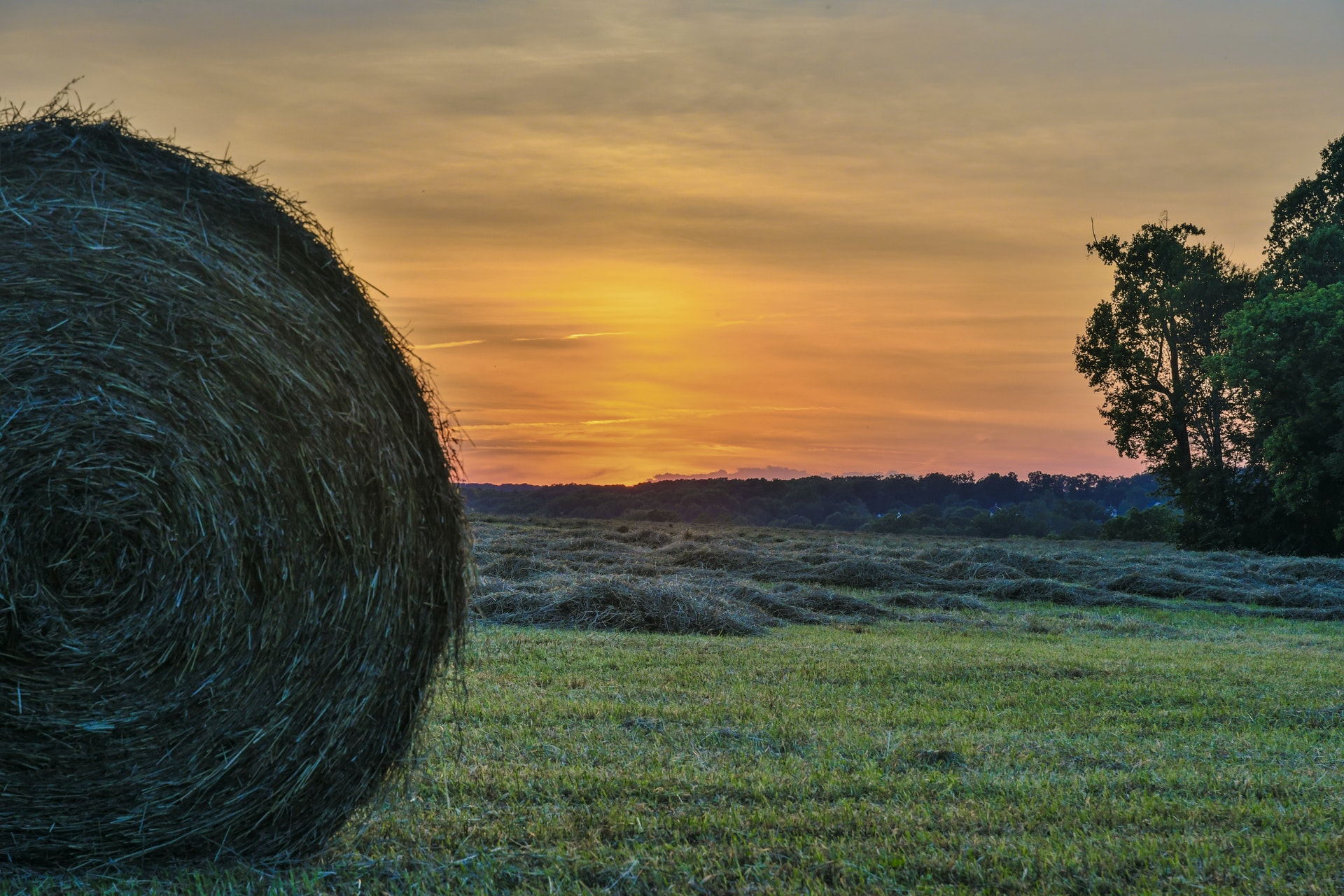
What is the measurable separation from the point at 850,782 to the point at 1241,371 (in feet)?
95.8

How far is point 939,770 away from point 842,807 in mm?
1129

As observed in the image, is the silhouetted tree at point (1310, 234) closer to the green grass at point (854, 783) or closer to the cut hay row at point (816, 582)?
the cut hay row at point (816, 582)

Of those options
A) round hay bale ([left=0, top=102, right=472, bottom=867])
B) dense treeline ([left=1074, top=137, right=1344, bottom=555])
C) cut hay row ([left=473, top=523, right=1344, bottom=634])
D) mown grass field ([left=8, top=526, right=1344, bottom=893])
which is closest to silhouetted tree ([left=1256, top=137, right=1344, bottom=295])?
dense treeline ([left=1074, top=137, right=1344, bottom=555])

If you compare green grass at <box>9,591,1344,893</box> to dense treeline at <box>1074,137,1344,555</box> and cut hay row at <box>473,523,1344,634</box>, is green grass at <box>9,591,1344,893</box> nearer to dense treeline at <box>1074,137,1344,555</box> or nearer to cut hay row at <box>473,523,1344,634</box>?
cut hay row at <box>473,523,1344,634</box>

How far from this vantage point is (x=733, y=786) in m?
5.96

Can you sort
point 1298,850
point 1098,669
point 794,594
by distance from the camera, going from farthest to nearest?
point 794,594 → point 1098,669 → point 1298,850

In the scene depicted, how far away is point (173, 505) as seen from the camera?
15.6 ft

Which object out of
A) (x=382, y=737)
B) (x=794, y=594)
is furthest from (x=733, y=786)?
(x=794, y=594)

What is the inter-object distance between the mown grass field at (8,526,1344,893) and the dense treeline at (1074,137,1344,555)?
2152 centimetres

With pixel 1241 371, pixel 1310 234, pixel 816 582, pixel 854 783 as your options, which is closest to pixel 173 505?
pixel 854 783

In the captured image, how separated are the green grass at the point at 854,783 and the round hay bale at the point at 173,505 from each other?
455 millimetres

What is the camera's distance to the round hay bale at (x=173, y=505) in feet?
15.4

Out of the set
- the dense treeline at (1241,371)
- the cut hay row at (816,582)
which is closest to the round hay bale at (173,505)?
the cut hay row at (816,582)

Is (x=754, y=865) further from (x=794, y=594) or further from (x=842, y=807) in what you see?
(x=794, y=594)
